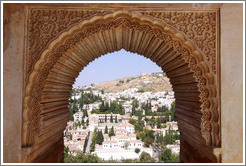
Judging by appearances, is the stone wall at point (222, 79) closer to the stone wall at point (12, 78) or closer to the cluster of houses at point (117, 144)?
the stone wall at point (12, 78)

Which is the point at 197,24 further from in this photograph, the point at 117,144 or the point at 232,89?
the point at 117,144

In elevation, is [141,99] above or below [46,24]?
below


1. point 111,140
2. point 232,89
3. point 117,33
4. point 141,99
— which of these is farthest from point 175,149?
point 141,99

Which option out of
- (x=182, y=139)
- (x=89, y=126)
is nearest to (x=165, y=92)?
(x=89, y=126)

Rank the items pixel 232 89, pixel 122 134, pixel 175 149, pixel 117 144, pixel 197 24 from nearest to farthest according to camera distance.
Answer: pixel 232 89, pixel 197 24, pixel 175 149, pixel 117 144, pixel 122 134

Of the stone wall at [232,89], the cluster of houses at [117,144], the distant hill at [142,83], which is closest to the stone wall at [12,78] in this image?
the stone wall at [232,89]

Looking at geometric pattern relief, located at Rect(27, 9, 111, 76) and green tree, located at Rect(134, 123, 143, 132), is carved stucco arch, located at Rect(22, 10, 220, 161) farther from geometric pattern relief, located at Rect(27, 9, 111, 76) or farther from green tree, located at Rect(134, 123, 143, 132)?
green tree, located at Rect(134, 123, 143, 132)
